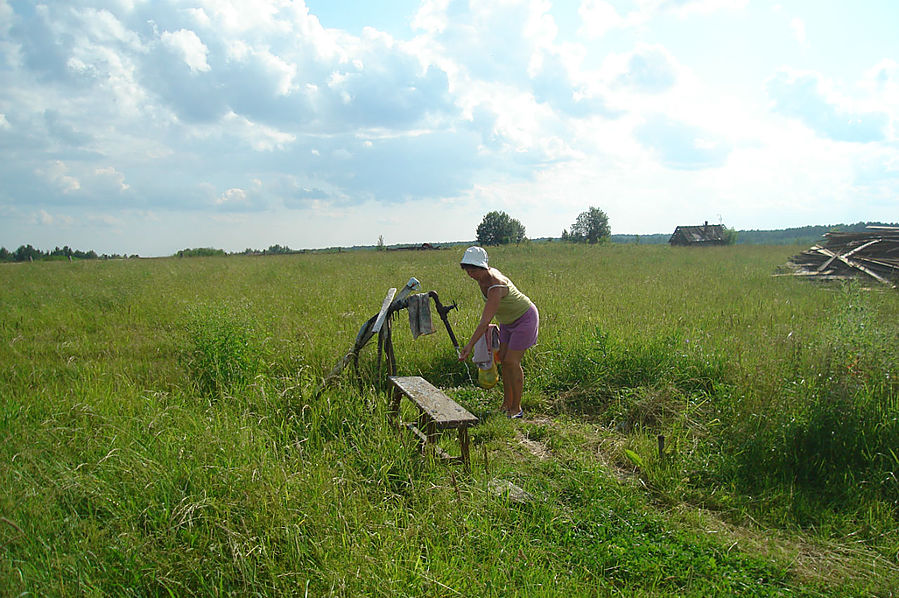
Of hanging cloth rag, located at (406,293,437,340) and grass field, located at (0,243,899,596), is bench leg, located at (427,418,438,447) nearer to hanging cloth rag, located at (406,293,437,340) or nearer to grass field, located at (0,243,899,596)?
grass field, located at (0,243,899,596)

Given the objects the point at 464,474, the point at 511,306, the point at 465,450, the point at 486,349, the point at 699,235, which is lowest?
the point at 464,474

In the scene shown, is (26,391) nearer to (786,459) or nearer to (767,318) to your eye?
(786,459)

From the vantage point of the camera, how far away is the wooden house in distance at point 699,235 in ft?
132

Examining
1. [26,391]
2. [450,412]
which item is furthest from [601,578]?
[26,391]

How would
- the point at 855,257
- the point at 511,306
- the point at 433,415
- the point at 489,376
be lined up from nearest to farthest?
the point at 433,415 < the point at 511,306 < the point at 489,376 < the point at 855,257

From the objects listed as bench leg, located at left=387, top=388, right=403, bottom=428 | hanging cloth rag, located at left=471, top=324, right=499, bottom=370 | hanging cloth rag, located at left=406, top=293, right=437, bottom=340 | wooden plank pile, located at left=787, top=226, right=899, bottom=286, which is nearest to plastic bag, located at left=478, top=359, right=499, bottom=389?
hanging cloth rag, located at left=471, top=324, right=499, bottom=370

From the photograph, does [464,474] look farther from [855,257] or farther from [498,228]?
[498,228]

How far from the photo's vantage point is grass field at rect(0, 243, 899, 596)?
8.07 ft

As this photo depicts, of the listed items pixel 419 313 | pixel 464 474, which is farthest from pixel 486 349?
pixel 464 474

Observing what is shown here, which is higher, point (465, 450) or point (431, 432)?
point (431, 432)

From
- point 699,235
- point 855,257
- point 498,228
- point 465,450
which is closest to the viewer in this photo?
point 465,450

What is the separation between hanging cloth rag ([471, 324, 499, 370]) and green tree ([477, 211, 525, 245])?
8684 centimetres

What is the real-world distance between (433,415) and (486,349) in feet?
6.01

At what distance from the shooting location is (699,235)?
136 feet
